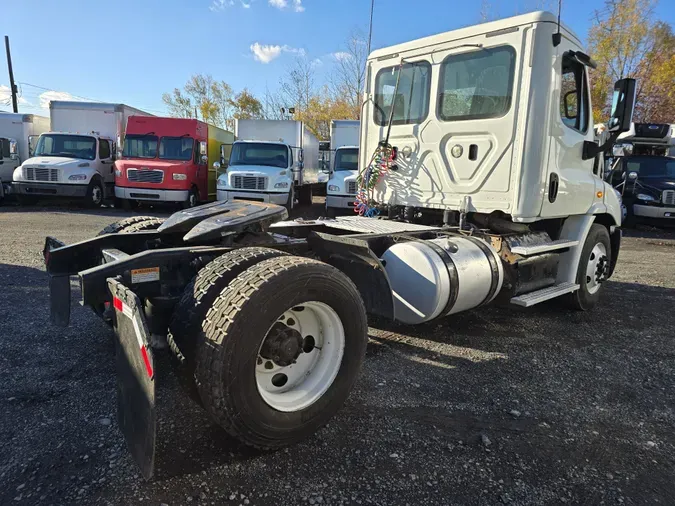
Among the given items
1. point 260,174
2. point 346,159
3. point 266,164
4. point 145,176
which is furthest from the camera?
point 346,159

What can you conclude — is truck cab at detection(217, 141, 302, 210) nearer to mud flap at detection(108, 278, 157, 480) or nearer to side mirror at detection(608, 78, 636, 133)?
side mirror at detection(608, 78, 636, 133)

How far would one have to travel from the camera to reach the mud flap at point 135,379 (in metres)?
2.16

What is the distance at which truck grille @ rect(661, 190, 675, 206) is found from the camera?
14125mm

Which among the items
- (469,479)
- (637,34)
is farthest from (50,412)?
(637,34)

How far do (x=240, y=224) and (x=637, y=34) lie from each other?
32032 mm

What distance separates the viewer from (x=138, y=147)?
16250 millimetres

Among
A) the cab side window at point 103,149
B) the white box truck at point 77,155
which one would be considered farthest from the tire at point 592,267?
the cab side window at point 103,149

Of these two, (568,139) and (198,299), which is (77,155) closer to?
(568,139)

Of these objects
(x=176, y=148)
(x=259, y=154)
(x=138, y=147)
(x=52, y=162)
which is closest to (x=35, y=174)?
(x=52, y=162)

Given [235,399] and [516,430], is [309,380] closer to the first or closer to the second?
[235,399]

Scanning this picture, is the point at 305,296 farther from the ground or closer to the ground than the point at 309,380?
farther from the ground

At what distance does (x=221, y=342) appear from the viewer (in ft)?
7.70

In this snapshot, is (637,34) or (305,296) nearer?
(305,296)

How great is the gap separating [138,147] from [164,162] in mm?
1189
